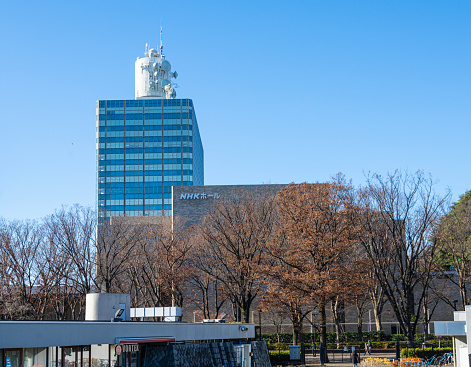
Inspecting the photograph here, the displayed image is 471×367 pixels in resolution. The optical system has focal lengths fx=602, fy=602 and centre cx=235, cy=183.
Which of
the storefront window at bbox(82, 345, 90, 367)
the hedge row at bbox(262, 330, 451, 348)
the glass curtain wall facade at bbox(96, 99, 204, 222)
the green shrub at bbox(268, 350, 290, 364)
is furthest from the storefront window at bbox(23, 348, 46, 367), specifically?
the glass curtain wall facade at bbox(96, 99, 204, 222)

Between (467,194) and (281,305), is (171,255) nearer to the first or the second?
(281,305)

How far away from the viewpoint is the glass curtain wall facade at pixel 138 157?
151250mm

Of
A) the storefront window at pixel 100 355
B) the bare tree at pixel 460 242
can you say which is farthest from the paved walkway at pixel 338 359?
the storefront window at pixel 100 355

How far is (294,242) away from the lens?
170 ft

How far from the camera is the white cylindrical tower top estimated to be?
548 feet

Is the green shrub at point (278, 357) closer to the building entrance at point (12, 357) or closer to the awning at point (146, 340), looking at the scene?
the awning at point (146, 340)

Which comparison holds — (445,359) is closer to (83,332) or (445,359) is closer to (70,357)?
(83,332)

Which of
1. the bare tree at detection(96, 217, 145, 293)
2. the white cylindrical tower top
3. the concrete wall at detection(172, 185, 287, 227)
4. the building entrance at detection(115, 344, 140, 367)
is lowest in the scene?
the building entrance at detection(115, 344, 140, 367)

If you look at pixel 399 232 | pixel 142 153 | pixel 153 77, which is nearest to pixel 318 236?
pixel 399 232

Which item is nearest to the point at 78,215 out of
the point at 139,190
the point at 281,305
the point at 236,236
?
the point at 236,236

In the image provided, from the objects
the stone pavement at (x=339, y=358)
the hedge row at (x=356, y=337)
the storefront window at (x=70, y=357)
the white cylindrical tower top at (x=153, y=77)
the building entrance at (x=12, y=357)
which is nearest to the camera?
the building entrance at (x=12, y=357)

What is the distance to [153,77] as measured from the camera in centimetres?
16912

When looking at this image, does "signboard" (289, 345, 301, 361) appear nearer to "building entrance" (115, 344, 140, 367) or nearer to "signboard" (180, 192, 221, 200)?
"building entrance" (115, 344, 140, 367)

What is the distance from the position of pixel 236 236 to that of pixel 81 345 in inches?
1243
